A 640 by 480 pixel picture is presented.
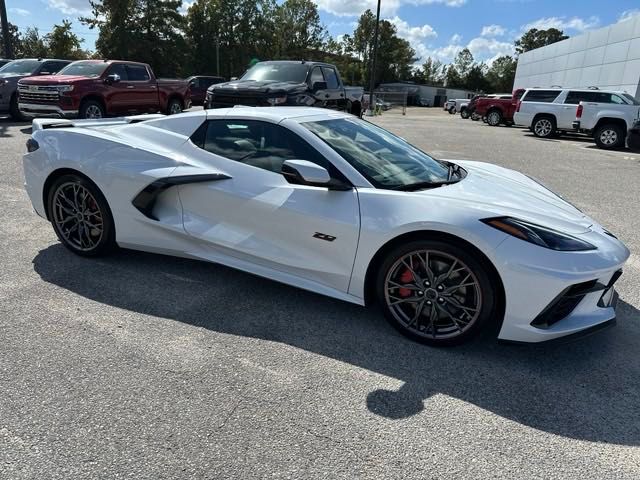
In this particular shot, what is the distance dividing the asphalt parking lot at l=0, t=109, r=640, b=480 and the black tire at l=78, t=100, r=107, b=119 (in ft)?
31.2

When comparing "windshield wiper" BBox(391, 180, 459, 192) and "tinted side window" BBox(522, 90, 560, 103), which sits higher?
"tinted side window" BBox(522, 90, 560, 103)

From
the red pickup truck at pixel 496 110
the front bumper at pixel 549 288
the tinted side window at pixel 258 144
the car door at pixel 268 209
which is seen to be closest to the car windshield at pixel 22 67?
the tinted side window at pixel 258 144

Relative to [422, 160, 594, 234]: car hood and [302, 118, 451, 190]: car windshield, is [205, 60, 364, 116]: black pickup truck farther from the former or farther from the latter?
[422, 160, 594, 234]: car hood

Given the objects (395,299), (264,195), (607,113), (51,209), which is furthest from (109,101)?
(607,113)

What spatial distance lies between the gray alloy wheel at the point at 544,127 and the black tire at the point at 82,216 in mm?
18534

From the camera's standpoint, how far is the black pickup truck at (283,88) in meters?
9.70

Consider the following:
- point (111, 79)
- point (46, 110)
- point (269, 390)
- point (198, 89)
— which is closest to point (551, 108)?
point (111, 79)

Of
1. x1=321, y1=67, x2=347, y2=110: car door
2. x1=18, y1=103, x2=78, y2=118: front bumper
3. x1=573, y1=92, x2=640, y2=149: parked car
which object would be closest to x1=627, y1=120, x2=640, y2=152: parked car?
x1=573, y1=92, x2=640, y2=149: parked car

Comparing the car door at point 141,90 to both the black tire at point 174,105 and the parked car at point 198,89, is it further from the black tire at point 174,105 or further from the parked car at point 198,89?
the parked car at point 198,89

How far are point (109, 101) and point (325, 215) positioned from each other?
11.7 m

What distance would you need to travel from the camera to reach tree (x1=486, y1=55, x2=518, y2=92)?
101m

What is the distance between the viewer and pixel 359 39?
3804 inches

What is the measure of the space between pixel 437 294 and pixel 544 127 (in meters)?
18.4

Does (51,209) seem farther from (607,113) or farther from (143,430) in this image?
(607,113)
